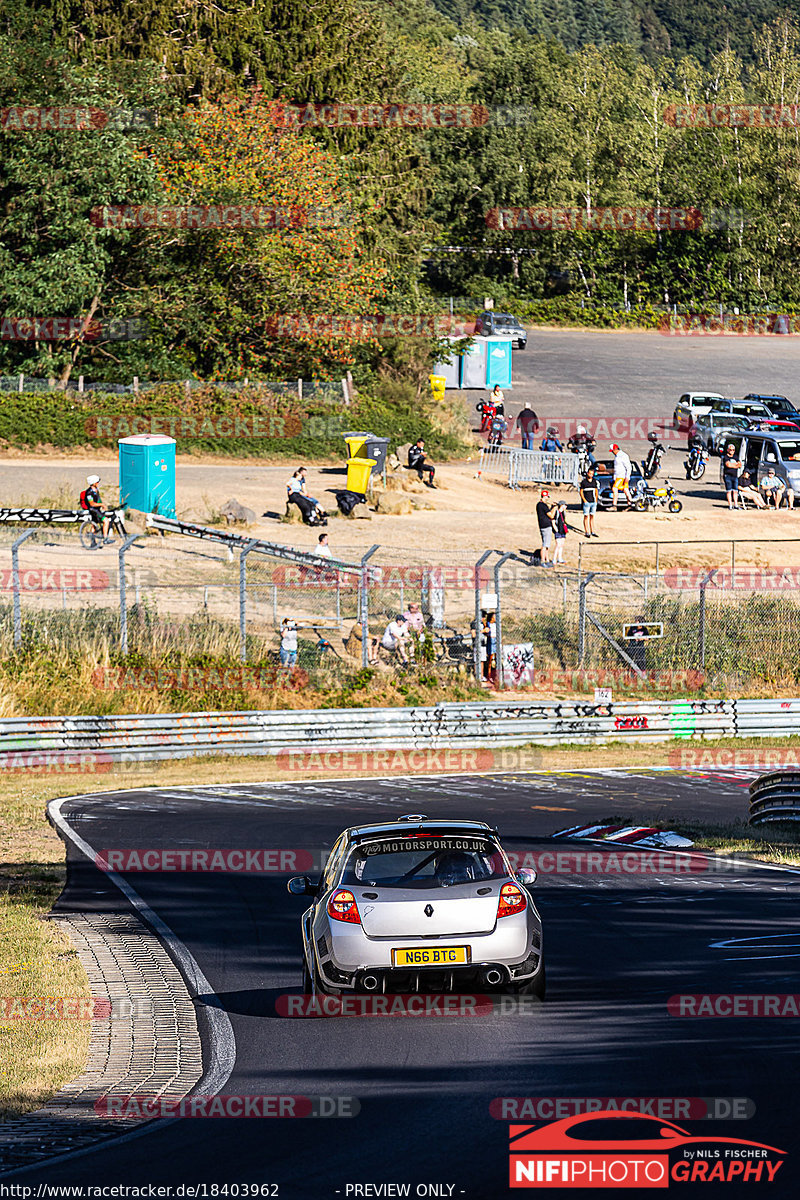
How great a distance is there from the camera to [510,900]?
943cm

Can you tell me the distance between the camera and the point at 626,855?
15398mm

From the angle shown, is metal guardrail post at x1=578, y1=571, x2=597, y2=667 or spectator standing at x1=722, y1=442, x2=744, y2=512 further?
spectator standing at x1=722, y1=442, x2=744, y2=512

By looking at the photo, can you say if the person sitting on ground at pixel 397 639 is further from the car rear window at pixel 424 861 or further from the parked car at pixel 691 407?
the parked car at pixel 691 407

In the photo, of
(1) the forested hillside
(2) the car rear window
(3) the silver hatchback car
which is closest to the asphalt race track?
(3) the silver hatchback car

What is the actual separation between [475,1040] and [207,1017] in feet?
6.75

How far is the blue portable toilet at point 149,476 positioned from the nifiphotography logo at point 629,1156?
27.7 meters

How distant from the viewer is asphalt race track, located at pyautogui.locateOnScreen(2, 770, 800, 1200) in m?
6.80

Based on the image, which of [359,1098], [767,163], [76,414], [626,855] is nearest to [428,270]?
[767,163]

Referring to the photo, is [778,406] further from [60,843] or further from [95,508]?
[60,843]

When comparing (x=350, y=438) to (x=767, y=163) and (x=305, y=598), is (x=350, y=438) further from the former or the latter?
(x=767, y=163)

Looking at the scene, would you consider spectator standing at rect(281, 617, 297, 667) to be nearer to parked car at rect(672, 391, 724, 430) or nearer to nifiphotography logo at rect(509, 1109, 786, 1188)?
nifiphotography logo at rect(509, 1109, 786, 1188)

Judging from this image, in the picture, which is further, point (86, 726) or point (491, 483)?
point (491, 483)

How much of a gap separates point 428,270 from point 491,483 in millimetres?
47212

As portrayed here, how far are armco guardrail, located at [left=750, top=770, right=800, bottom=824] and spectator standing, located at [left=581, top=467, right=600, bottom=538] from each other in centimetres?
1697
